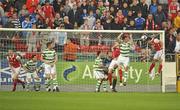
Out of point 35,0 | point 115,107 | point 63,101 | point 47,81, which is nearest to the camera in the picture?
point 115,107

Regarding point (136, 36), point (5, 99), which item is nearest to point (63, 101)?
point (5, 99)

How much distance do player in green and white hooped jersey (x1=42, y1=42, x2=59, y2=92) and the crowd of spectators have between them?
7.58 ft

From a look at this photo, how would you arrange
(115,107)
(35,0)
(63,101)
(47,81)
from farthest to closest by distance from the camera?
(35,0) < (47,81) < (63,101) < (115,107)

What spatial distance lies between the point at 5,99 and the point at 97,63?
18.9 feet

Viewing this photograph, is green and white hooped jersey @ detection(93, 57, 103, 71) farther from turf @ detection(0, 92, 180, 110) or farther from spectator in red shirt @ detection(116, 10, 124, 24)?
spectator in red shirt @ detection(116, 10, 124, 24)

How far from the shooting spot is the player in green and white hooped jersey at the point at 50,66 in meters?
22.0

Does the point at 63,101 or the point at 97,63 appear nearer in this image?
the point at 63,101

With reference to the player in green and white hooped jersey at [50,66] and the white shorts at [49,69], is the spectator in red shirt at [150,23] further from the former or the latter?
the white shorts at [49,69]

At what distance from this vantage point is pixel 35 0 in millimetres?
26188

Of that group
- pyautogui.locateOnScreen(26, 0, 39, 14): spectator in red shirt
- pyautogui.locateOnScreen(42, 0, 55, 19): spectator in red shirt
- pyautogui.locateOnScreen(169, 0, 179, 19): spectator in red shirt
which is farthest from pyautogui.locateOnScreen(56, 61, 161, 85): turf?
pyautogui.locateOnScreen(169, 0, 179, 19): spectator in red shirt

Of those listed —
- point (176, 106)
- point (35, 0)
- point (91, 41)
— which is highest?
point (35, 0)

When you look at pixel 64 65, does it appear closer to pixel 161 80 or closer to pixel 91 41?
pixel 91 41

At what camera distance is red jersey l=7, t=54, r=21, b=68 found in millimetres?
21859

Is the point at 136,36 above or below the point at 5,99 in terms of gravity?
above
